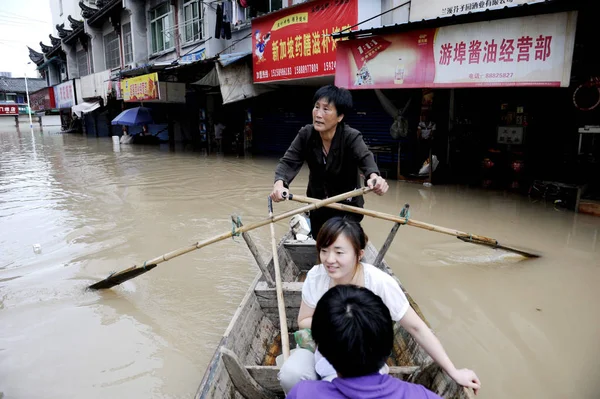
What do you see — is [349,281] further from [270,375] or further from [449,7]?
[449,7]

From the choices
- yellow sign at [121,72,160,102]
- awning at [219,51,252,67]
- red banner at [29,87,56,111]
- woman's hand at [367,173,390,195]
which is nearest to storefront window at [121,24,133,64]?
yellow sign at [121,72,160,102]

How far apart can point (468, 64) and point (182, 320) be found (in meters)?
5.87

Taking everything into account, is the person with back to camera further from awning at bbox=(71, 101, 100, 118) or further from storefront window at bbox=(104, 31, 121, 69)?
awning at bbox=(71, 101, 100, 118)

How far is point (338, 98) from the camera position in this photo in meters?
2.78

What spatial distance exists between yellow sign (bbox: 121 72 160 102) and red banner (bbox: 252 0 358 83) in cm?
510

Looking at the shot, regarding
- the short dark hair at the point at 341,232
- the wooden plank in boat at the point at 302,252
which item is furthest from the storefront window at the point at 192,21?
the short dark hair at the point at 341,232

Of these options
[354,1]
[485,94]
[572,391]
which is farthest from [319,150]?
[485,94]

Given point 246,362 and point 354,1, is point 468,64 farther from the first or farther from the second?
point 246,362

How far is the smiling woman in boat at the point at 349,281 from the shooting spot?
5.94 feet

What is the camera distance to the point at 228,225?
21.6 feet

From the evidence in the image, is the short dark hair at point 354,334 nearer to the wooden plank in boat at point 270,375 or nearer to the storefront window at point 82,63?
the wooden plank in boat at point 270,375

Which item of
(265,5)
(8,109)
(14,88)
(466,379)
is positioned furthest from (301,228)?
(14,88)

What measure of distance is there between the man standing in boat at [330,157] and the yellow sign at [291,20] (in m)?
7.24

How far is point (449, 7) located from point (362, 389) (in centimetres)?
780
